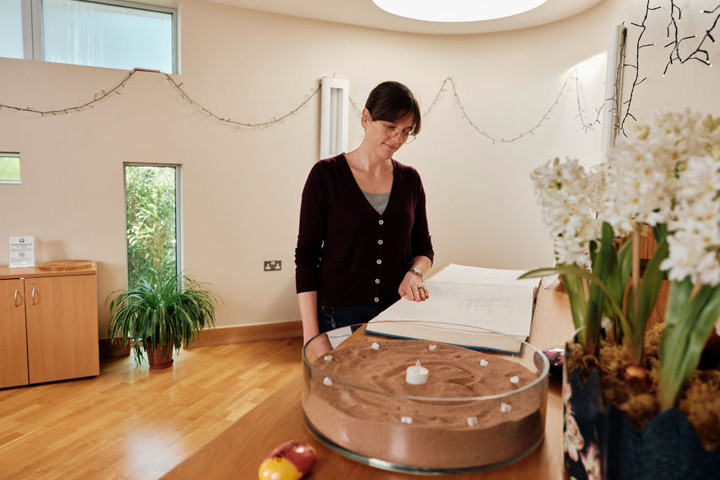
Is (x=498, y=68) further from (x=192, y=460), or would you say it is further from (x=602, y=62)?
(x=192, y=460)

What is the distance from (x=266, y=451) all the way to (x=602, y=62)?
3.78 metres

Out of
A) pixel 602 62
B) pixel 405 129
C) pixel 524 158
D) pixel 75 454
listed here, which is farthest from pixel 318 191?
pixel 524 158

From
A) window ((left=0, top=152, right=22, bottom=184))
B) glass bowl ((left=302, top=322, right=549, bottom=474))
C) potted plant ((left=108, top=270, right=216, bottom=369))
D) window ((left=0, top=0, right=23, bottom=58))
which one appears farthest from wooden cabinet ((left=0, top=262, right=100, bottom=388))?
glass bowl ((left=302, top=322, right=549, bottom=474))

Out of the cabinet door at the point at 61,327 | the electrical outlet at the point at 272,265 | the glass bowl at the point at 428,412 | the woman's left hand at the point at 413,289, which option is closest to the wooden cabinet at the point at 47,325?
the cabinet door at the point at 61,327

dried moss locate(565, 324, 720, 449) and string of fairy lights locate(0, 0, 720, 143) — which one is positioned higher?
string of fairy lights locate(0, 0, 720, 143)

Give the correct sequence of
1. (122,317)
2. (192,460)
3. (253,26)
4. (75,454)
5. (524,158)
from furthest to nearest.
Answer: (524,158) → (253,26) → (122,317) → (75,454) → (192,460)

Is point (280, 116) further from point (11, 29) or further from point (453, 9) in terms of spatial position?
point (11, 29)

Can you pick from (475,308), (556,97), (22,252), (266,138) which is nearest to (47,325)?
(22,252)

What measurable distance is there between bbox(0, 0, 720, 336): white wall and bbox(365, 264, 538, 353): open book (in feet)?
7.81

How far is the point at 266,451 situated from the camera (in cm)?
73

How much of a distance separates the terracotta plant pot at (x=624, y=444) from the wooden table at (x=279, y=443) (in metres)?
→ 0.08

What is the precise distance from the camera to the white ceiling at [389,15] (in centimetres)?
381

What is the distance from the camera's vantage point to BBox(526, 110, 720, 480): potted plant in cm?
49

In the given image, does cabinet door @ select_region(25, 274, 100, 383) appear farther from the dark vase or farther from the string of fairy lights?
the string of fairy lights
